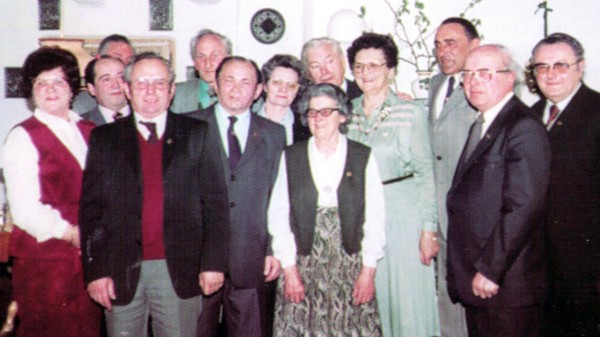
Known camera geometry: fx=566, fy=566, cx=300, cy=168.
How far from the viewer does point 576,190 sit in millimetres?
Answer: 2785

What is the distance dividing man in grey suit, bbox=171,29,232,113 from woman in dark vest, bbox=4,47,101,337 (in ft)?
3.40

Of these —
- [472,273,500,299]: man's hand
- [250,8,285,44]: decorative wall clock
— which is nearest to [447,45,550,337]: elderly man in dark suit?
[472,273,500,299]: man's hand

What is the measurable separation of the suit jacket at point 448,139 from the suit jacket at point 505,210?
1.51 feet

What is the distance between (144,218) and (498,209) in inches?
62.6

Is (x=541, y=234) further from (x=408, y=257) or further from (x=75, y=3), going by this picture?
(x=75, y=3)

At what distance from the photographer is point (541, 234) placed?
250 cm

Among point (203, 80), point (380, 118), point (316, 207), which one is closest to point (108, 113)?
point (203, 80)

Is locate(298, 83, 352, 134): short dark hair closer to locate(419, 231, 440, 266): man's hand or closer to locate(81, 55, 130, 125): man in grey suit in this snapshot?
locate(419, 231, 440, 266): man's hand

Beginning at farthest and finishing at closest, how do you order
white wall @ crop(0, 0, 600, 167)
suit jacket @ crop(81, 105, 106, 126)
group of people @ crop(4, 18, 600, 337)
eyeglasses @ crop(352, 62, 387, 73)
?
white wall @ crop(0, 0, 600, 167)
suit jacket @ crop(81, 105, 106, 126)
eyeglasses @ crop(352, 62, 387, 73)
group of people @ crop(4, 18, 600, 337)

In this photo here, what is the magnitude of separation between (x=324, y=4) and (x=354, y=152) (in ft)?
12.9

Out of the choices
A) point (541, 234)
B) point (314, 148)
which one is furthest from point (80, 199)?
point (541, 234)

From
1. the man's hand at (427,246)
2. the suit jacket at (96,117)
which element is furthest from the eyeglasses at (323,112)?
the suit jacket at (96,117)

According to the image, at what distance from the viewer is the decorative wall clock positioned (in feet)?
20.8

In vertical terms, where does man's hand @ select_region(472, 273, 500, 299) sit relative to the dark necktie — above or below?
below
